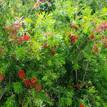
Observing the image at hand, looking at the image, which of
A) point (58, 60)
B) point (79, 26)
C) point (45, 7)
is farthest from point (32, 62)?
point (45, 7)

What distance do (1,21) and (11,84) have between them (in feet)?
2.31

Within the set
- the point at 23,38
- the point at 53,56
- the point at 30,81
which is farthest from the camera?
the point at 53,56

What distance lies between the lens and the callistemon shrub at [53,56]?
4531 millimetres

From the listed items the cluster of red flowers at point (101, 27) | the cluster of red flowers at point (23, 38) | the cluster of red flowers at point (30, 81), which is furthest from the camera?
the cluster of red flowers at point (101, 27)

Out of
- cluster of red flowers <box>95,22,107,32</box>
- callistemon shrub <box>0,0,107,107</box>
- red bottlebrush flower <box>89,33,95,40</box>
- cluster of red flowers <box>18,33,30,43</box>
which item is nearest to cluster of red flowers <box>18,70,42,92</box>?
callistemon shrub <box>0,0,107,107</box>

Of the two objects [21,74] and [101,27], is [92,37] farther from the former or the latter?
[21,74]

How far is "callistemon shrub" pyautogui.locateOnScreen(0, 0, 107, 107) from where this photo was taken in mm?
4531

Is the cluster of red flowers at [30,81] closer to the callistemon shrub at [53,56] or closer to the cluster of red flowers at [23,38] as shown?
the callistemon shrub at [53,56]

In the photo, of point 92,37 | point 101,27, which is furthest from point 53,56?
point 101,27

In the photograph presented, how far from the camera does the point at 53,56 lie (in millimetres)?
4680

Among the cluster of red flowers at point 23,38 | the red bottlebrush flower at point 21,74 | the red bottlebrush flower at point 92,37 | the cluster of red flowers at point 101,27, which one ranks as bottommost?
the red bottlebrush flower at point 21,74

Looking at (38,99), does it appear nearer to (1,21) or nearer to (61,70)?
(61,70)

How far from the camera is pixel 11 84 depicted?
468cm

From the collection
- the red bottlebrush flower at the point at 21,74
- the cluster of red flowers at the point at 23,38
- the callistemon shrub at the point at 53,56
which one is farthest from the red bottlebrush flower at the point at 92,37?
the red bottlebrush flower at the point at 21,74
